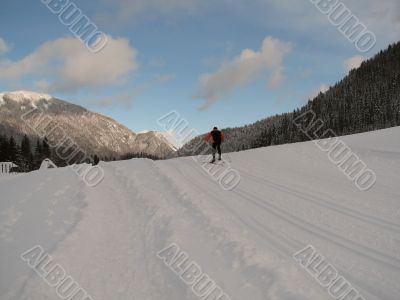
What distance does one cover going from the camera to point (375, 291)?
195 inches

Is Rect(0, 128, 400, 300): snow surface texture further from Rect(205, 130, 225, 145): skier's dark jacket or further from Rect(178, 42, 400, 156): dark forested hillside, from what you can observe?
Rect(178, 42, 400, 156): dark forested hillside

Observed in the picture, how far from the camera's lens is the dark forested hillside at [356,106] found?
94.3 meters

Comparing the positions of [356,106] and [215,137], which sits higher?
[356,106]

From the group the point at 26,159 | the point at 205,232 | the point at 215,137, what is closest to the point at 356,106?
the point at 26,159

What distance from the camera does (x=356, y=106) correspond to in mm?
103688

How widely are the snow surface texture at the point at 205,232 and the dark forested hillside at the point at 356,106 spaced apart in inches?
2755

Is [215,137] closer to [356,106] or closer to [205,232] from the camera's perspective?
[205,232]

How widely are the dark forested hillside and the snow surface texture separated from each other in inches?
2755

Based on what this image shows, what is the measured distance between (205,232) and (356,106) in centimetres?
10866

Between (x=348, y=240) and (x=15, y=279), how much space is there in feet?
21.2

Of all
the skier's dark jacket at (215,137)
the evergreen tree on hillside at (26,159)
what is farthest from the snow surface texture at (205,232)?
the evergreen tree on hillside at (26,159)

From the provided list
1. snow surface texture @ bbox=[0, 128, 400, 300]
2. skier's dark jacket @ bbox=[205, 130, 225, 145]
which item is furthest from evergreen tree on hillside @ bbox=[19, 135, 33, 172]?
snow surface texture @ bbox=[0, 128, 400, 300]

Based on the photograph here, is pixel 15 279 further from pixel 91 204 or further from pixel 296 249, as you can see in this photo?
pixel 296 249

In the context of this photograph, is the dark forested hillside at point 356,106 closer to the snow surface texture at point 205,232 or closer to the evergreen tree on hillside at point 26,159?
the evergreen tree on hillside at point 26,159
